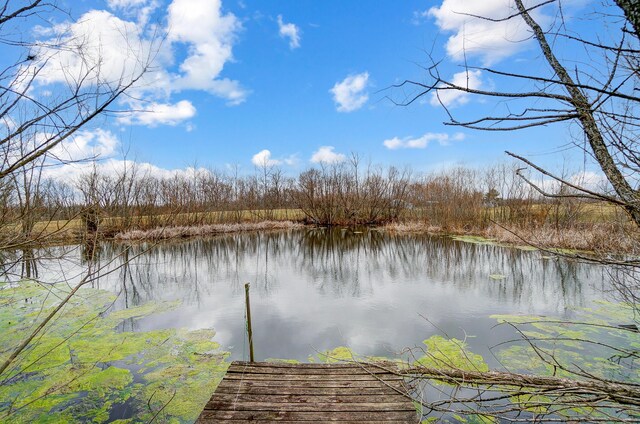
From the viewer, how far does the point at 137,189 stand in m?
20.9

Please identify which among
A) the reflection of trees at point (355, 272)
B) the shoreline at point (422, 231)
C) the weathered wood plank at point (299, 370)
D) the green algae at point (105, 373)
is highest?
the shoreline at point (422, 231)

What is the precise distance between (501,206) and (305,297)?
51.0 ft

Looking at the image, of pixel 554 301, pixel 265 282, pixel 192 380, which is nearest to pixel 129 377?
pixel 192 380

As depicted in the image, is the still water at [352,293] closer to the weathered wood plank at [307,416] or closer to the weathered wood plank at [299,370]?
the weathered wood plank at [299,370]

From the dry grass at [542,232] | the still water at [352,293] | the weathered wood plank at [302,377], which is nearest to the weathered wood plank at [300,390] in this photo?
the weathered wood plank at [302,377]

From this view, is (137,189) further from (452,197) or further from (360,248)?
(452,197)

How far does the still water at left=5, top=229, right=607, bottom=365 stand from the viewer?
6309 mm

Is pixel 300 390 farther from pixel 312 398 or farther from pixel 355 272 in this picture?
pixel 355 272

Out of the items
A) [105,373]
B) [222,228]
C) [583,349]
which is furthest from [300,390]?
[222,228]

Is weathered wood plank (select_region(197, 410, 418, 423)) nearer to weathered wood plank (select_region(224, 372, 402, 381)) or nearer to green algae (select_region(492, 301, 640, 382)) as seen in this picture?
weathered wood plank (select_region(224, 372, 402, 381))

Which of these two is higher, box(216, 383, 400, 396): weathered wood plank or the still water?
box(216, 383, 400, 396): weathered wood plank

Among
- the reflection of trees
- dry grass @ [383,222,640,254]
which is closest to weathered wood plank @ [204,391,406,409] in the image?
the reflection of trees

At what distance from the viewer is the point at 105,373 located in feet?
16.5

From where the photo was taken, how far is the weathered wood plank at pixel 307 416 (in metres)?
3.13
